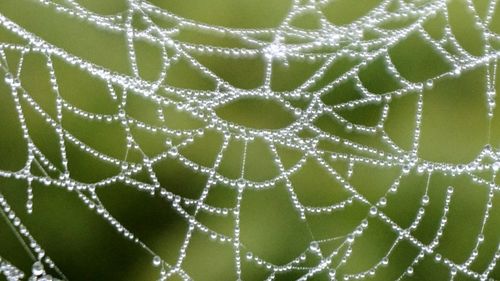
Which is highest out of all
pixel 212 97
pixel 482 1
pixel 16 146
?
pixel 482 1

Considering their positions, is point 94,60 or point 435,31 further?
point 435,31

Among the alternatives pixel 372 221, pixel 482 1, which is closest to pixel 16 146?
pixel 372 221

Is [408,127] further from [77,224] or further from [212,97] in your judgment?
[77,224]

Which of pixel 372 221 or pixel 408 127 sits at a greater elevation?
pixel 408 127

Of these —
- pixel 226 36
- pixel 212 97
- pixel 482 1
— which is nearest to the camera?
pixel 212 97

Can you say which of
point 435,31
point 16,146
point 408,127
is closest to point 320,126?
point 408,127

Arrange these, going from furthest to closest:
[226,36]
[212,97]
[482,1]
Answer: [482,1] → [226,36] → [212,97]
